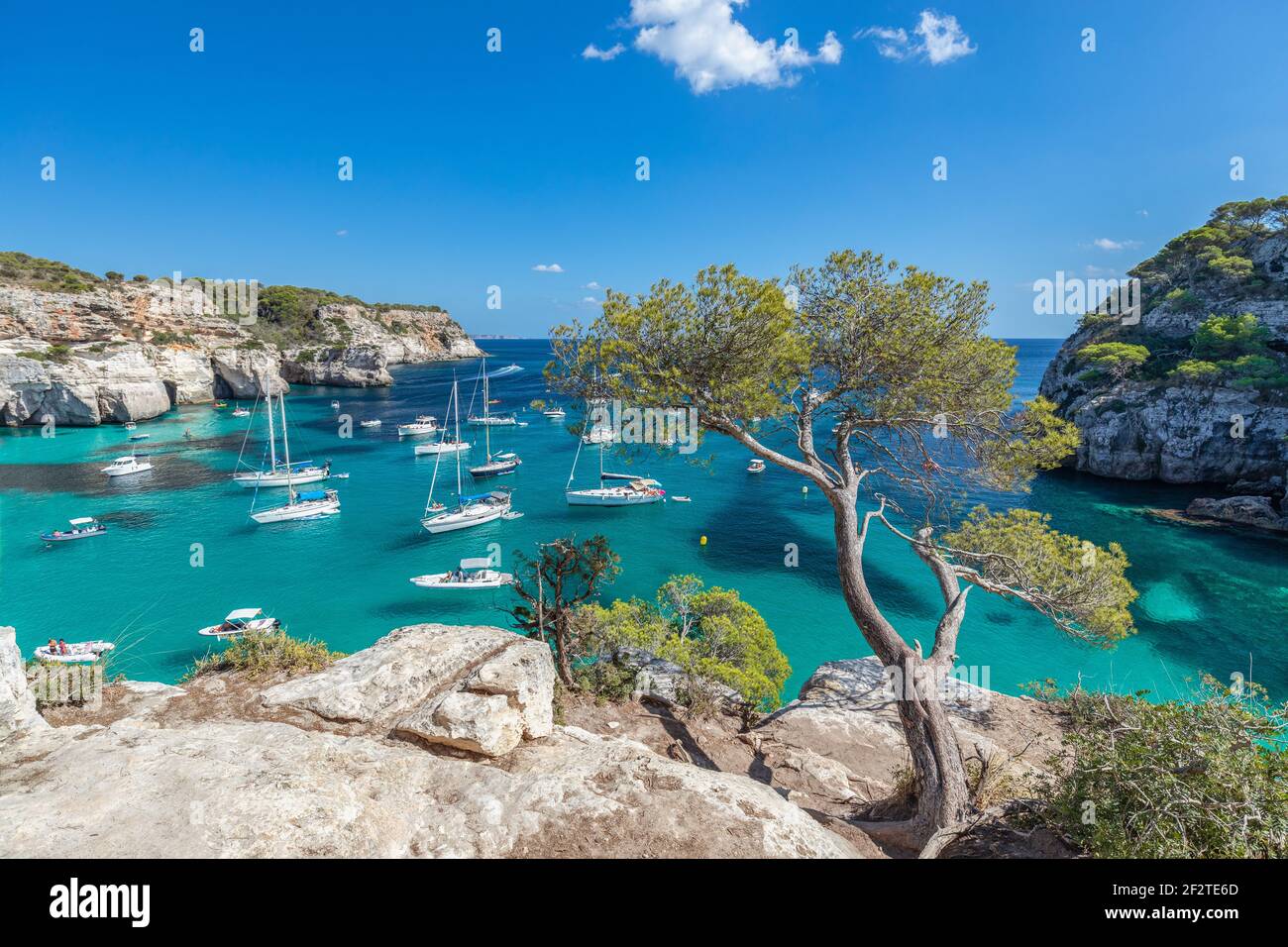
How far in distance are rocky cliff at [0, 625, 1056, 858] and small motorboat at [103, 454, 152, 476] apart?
48636mm

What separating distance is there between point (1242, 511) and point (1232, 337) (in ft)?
42.8

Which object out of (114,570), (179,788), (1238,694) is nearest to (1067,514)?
(1238,694)

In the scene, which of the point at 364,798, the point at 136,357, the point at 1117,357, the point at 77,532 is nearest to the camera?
the point at 364,798

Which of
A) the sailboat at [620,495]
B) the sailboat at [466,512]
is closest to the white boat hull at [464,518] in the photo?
the sailboat at [466,512]

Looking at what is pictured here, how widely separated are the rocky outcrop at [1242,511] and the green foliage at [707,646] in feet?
118

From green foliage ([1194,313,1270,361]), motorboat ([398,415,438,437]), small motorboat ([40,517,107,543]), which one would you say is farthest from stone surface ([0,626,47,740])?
green foliage ([1194,313,1270,361])

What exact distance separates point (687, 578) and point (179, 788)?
643 inches

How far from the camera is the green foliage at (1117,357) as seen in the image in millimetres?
41094

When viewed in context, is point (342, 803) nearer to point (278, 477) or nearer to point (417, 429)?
point (278, 477)

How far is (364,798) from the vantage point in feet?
14.9

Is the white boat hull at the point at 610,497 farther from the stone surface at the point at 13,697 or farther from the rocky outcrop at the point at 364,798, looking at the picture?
the stone surface at the point at 13,697

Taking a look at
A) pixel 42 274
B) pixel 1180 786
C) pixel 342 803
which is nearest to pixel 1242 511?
pixel 1180 786
